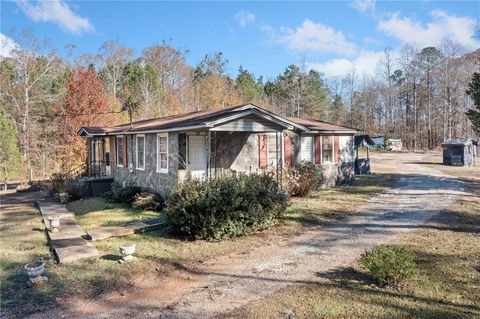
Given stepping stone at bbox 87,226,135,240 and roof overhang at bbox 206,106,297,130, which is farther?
roof overhang at bbox 206,106,297,130

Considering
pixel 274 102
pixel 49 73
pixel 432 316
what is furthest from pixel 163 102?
pixel 432 316

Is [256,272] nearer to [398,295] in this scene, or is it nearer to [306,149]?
[398,295]

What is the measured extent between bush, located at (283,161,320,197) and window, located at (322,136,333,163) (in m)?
2.01

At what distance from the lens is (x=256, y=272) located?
6.19 meters

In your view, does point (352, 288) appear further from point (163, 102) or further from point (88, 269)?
point (163, 102)

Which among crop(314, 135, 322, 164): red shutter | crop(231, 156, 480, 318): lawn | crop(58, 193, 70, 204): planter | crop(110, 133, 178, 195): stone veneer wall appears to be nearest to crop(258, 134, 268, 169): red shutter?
crop(314, 135, 322, 164): red shutter

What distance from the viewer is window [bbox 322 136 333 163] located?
16.7 m

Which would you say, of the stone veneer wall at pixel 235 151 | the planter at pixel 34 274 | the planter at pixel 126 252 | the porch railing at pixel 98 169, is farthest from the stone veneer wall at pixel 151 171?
the planter at pixel 34 274

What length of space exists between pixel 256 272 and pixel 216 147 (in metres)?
7.05

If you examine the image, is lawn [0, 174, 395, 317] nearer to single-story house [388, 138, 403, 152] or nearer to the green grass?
the green grass

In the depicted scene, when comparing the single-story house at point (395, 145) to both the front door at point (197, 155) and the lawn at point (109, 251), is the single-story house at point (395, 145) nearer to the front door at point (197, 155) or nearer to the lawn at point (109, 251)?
the lawn at point (109, 251)

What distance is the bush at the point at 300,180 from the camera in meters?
13.5

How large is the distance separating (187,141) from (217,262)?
6.04 metres

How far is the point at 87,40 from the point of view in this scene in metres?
33.5
